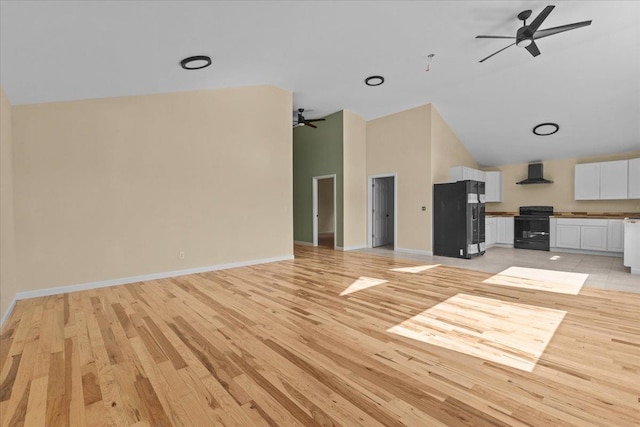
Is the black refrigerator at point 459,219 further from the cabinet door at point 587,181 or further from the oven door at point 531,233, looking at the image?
the cabinet door at point 587,181

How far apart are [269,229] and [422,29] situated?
440 centimetres

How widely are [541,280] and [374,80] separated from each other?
14.7 ft

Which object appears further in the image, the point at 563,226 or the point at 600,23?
the point at 563,226

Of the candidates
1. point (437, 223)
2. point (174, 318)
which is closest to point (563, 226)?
point (437, 223)

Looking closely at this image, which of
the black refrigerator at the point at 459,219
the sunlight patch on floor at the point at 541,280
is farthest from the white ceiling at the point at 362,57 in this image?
the sunlight patch on floor at the point at 541,280

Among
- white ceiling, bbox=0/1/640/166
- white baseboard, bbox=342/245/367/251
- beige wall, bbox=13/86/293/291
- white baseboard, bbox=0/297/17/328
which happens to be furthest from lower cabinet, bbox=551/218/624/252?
white baseboard, bbox=0/297/17/328

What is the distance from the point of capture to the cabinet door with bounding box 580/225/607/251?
7.00 meters

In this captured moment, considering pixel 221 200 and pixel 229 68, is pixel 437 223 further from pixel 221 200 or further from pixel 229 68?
pixel 229 68

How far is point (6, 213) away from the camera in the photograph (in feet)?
12.1

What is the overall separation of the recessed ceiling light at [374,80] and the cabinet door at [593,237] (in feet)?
19.2

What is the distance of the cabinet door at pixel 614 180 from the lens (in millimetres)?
6938

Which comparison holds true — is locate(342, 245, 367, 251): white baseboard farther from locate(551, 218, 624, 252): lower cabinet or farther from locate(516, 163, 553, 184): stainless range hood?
locate(551, 218, 624, 252): lower cabinet

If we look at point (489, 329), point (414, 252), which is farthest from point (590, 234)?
point (489, 329)

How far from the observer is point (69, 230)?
14.8 ft
